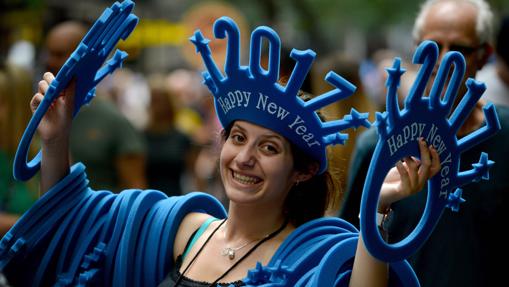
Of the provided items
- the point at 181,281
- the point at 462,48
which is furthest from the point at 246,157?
the point at 462,48

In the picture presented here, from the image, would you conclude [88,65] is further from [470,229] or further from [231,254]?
[470,229]

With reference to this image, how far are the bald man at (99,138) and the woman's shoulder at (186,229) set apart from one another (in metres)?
2.95

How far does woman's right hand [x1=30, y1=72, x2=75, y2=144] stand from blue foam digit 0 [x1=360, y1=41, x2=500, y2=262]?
1437 mm

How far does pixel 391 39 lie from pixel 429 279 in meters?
33.8

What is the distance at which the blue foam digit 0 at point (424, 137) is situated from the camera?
3.40 meters

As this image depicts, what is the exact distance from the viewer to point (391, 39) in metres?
38.1

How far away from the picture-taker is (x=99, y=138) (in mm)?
7430

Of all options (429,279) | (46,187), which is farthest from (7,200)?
(429,279)

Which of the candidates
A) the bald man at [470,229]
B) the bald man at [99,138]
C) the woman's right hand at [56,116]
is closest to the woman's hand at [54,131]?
the woman's right hand at [56,116]

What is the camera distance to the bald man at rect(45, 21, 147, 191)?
721 cm

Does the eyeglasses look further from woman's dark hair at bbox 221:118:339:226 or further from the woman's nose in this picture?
the woman's nose

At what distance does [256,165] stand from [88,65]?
0.79 meters

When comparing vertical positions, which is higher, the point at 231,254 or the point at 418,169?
the point at 418,169

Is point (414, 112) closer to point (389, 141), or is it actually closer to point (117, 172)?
point (389, 141)
